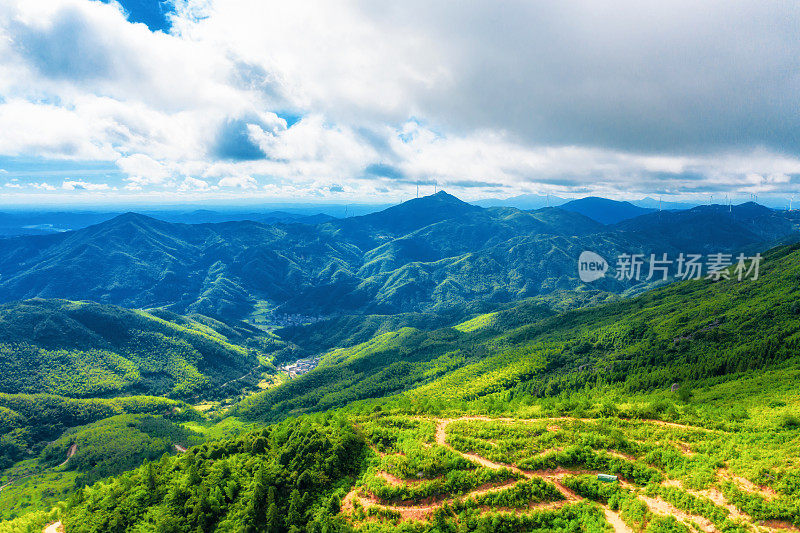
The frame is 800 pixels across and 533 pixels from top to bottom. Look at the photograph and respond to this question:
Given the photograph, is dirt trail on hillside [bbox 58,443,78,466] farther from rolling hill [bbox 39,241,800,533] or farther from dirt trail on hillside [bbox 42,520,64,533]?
rolling hill [bbox 39,241,800,533]

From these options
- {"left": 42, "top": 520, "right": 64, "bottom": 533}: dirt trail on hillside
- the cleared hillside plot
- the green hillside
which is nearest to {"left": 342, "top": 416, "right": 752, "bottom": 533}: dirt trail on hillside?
the cleared hillside plot

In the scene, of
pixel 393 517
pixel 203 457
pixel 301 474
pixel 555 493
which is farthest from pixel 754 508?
pixel 203 457

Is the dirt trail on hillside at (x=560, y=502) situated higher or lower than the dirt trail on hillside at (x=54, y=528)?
higher

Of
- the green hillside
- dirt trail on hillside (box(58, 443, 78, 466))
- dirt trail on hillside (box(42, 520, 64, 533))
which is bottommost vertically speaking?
dirt trail on hillside (box(58, 443, 78, 466))

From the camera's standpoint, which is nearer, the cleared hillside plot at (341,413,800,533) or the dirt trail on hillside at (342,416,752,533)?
the dirt trail on hillside at (342,416,752,533)

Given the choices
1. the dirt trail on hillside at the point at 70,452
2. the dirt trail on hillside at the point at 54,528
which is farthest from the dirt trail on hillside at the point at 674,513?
the dirt trail on hillside at the point at 70,452

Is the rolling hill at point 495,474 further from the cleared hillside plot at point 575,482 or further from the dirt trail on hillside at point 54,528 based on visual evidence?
the dirt trail on hillside at point 54,528

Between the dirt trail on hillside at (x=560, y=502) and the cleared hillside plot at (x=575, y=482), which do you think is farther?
the cleared hillside plot at (x=575, y=482)

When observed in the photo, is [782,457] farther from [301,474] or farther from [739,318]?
[739,318]
